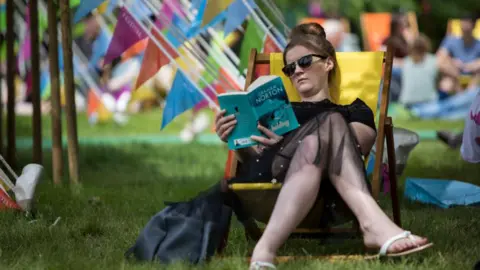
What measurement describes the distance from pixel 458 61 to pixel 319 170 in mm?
11666

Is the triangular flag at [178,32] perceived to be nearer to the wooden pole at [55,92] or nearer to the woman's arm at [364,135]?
the wooden pole at [55,92]

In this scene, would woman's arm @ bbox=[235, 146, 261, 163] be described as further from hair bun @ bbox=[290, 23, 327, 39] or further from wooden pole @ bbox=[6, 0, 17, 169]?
wooden pole @ bbox=[6, 0, 17, 169]

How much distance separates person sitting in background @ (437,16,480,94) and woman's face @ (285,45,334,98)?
420 inches

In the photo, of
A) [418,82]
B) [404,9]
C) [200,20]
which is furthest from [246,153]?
[404,9]

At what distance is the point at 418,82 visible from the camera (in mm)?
14688

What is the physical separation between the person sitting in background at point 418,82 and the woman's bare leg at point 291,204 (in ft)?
36.6

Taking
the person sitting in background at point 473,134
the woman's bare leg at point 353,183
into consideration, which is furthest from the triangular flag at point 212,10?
the woman's bare leg at point 353,183

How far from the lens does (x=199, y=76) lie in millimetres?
6227

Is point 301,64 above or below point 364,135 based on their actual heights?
above

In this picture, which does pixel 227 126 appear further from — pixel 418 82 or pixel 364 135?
pixel 418 82

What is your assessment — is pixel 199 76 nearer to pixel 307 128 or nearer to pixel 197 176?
pixel 197 176

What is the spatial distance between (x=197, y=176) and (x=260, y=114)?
3.40 meters

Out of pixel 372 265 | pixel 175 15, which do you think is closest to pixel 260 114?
pixel 372 265

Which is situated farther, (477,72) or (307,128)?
(477,72)
